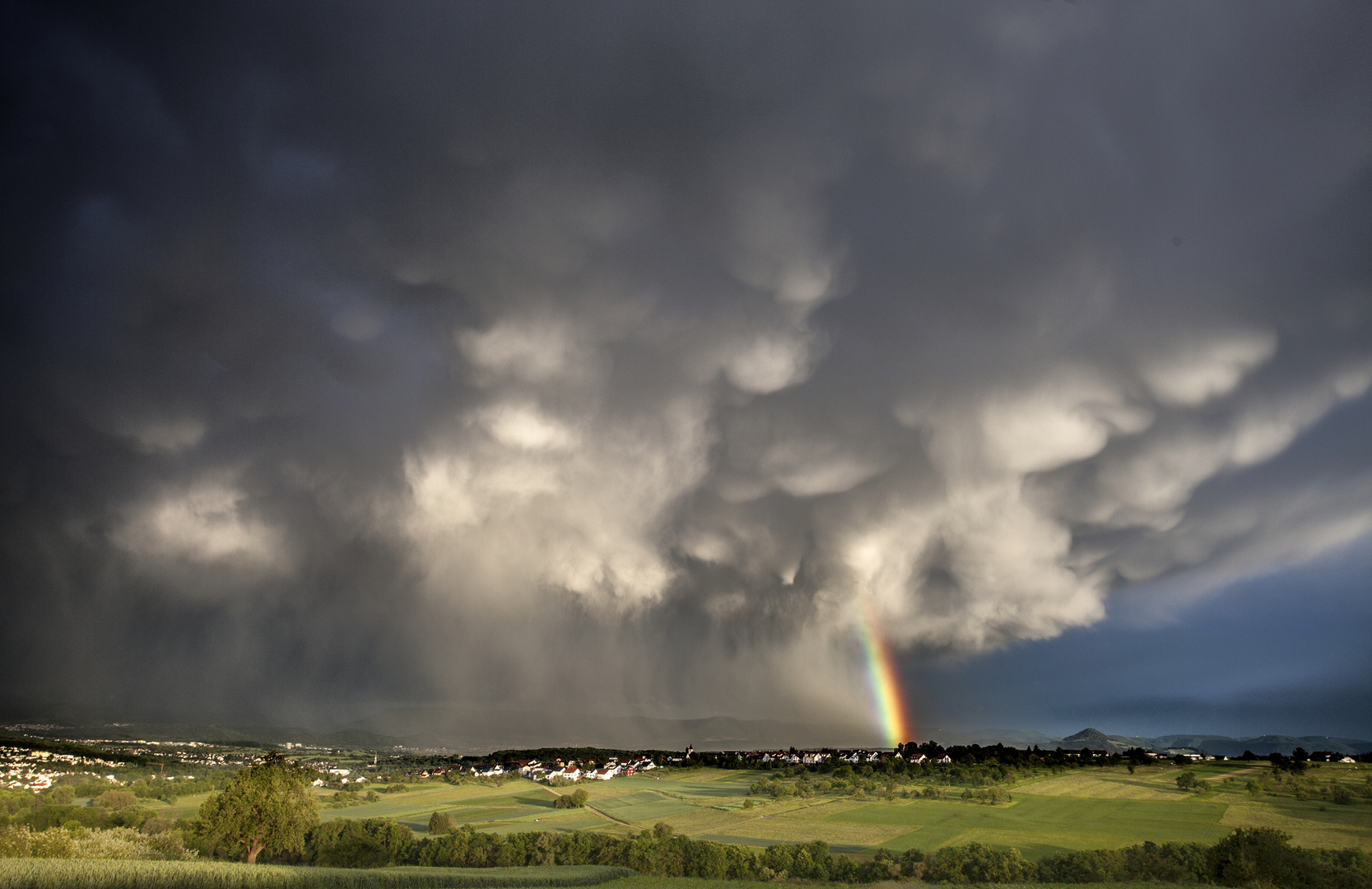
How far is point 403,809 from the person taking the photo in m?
147

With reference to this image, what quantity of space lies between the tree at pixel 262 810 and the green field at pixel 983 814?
4028 cm

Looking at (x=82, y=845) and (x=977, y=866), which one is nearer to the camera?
(x=82, y=845)

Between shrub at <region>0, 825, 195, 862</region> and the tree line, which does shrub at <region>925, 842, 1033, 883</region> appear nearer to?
the tree line

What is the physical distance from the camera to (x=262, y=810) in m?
81.8

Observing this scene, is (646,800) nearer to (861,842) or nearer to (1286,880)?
(861,842)

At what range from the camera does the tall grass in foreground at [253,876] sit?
5647cm

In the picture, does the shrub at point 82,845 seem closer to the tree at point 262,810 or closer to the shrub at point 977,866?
the tree at point 262,810

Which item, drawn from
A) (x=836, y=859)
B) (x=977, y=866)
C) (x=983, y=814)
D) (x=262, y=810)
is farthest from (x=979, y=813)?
(x=262, y=810)

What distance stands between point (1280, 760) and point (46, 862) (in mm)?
217118

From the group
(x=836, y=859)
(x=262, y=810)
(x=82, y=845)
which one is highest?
(x=262, y=810)

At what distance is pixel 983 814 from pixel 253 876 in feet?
352

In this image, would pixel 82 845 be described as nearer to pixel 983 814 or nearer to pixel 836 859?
pixel 836 859

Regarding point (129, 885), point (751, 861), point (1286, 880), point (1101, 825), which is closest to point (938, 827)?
point (1101, 825)

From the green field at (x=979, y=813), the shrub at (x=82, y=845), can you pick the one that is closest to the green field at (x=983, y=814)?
the green field at (x=979, y=813)
